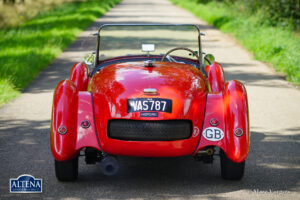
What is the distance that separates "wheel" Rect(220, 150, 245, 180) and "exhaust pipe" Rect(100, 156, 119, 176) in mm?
1038

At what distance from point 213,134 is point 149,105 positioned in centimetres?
68

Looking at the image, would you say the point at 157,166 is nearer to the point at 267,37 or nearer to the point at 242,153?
the point at 242,153

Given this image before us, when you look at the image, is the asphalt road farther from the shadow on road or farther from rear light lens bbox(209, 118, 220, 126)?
rear light lens bbox(209, 118, 220, 126)

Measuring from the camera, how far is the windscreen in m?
7.03

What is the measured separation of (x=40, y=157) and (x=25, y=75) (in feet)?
19.1

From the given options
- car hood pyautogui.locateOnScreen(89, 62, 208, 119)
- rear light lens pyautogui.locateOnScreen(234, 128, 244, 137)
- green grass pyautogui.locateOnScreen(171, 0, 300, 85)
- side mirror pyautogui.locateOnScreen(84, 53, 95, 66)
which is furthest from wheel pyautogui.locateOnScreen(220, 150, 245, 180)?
green grass pyautogui.locateOnScreen(171, 0, 300, 85)

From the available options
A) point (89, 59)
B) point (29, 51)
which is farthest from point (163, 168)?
point (29, 51)

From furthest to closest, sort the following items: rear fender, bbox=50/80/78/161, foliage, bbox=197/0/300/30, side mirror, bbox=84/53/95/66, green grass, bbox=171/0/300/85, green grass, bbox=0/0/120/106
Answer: foliage, bbox=197/0/300/30 → green grass, bbox=171/0/300/85 → green grass, bbox=0/0/120/106 → side mirror, bbox=84/53/95/66 → rear fender, bbox=50/80/78/161

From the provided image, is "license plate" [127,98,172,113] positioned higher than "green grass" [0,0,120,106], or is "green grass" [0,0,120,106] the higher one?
"license plate" [127,98,172,113]

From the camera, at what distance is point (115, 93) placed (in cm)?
550

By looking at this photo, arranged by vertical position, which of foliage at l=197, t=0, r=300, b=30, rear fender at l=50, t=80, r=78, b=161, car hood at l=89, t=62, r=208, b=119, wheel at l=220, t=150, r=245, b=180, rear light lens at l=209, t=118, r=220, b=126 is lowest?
foliage at l=197, t=0, r=300, b=30

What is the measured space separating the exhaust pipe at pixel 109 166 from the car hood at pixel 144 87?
40 centimetres

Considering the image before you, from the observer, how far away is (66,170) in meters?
5.53

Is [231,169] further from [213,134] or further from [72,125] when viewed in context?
[72,125]
